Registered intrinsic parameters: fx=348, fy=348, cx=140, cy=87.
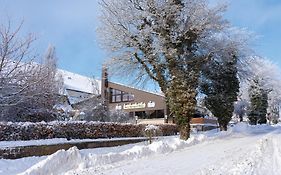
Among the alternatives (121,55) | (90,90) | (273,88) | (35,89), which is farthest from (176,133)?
(273,88)

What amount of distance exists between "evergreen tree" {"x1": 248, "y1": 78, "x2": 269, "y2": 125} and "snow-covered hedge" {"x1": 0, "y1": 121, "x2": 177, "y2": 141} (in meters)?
30.0

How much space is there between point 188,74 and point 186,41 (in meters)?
2.03

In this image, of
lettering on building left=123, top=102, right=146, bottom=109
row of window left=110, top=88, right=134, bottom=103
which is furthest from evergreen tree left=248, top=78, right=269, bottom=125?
row of window left=110, top=88, right=134, bottom=103

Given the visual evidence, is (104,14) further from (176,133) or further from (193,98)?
(176,133)

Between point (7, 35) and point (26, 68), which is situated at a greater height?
point (7, 35)

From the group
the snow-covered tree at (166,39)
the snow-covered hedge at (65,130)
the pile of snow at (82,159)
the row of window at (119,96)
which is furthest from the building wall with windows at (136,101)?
the pile of snow at (82,159)

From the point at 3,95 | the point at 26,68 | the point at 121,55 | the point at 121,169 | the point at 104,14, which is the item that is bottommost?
the point at 121,169

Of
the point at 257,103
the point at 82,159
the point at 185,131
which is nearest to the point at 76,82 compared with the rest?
the point at 257,103

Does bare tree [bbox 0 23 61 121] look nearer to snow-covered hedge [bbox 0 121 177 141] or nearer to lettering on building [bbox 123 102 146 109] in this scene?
snow-covered hedge [bbox 0 121 177 141]

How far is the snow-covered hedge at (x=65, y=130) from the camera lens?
49.0 feet

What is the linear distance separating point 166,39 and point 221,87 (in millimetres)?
9809

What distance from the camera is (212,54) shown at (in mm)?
22562

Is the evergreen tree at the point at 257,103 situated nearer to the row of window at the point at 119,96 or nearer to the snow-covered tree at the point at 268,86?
the snow-covered tree at the point at 268,86

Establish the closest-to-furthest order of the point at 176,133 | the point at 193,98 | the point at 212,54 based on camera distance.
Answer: the point at 193,98 < the point at 212,54 < the point at 176,133
